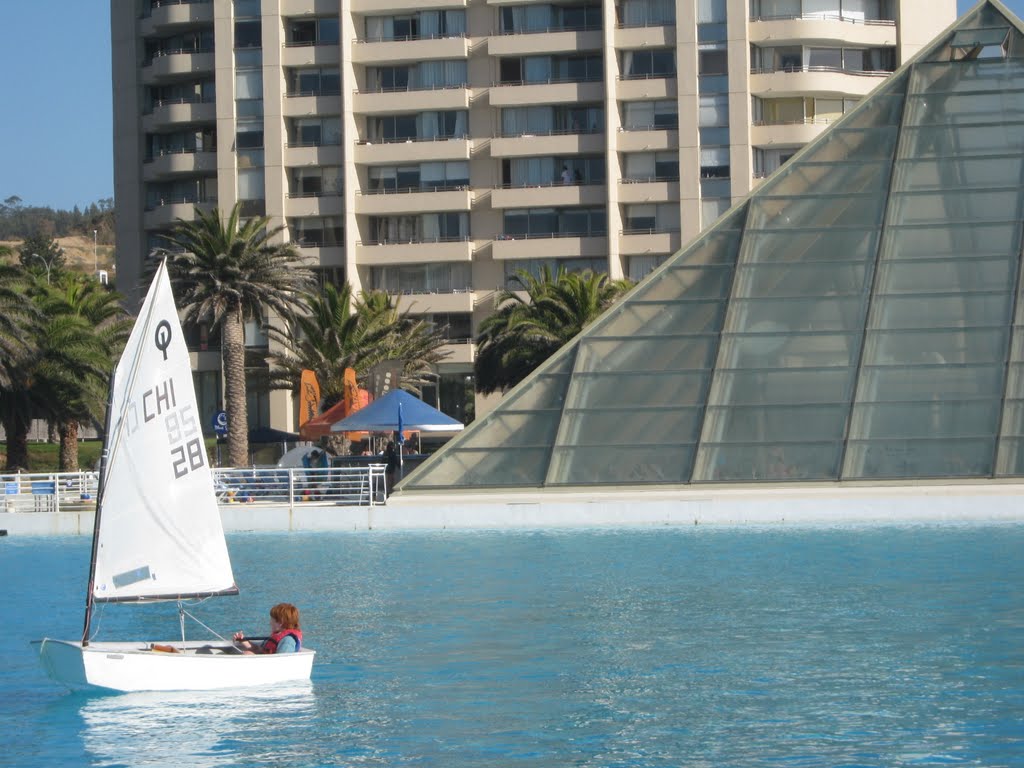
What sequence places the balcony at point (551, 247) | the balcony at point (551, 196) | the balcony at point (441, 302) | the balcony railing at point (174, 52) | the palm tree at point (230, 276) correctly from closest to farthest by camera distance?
the palm tree at point (230, 276) < the balcony at point (551, 247) < the balcony at point (551, 196) < the balcony at point (441, 302) < the balcony railing at point (174, 52)

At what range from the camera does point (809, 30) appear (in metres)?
68.7

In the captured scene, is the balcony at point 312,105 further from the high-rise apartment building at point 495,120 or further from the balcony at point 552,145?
the balcony at point 552,145

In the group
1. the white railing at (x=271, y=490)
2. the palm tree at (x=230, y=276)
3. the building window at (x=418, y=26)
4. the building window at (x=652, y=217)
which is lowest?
the white railing at (x=271, y=490)

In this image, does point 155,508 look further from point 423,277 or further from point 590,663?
point 423,277

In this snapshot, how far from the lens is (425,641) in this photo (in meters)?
18.5

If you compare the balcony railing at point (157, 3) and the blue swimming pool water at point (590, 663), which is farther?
the balcony railing at point (157, 3)

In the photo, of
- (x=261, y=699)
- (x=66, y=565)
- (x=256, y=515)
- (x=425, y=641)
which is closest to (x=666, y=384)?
(x=256, y=515)

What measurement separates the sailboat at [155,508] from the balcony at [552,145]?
5490 centimetres

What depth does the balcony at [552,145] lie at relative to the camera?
70875 mm

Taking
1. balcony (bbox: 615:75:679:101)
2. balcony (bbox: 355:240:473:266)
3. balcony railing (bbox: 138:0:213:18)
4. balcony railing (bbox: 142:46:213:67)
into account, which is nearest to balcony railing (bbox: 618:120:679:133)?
balcony (bbox: 615:75:679:101)

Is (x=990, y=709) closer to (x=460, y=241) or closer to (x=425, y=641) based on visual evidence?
(x=425, y=641)

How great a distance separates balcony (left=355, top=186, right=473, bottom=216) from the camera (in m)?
71.8

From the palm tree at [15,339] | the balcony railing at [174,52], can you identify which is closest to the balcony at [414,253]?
the balcony railing at [174,52]

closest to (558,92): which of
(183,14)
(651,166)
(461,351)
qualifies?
(651,166)
